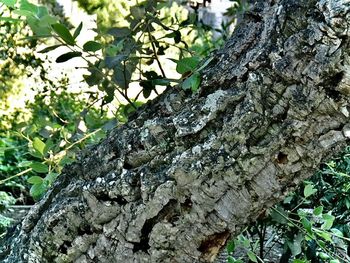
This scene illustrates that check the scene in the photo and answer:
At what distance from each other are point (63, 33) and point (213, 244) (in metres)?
0.48

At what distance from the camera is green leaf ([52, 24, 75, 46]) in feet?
3.98

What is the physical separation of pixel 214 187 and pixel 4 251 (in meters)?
0.56

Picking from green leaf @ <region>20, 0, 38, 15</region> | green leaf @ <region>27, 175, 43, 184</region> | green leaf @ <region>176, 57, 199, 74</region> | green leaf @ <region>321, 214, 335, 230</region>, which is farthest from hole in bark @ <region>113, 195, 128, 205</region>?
green leaf @ <region>321, 214, 335, 230</region>

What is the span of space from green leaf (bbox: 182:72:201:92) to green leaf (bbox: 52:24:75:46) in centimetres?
27

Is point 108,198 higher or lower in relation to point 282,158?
higher

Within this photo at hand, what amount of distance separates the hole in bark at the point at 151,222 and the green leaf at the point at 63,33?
0.39 metres

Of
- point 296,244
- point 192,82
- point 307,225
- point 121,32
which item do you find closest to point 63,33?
point 121,32

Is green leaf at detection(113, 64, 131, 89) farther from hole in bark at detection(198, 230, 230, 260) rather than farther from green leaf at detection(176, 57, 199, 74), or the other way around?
hole in bark at detection(198, 230, 230, 260)

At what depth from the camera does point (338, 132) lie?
936mm

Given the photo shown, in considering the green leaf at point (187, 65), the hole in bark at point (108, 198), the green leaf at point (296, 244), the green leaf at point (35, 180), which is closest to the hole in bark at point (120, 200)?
the hole in bark at point (108, 198)

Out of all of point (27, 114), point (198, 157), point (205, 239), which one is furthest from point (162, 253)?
point (27, 114)

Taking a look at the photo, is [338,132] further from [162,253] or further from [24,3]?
[24,3]

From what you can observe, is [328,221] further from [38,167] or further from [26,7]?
[26,7]

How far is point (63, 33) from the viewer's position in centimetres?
123
